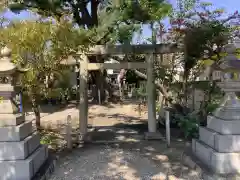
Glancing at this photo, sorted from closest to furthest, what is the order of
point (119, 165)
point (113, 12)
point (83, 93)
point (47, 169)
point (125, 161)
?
1. point (47, 169)
2. point (119, 165)
3. point (125, 161)
4. point (113, 12)
5. point (83, 93)

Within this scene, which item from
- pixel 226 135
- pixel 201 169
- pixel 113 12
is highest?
pixel 113 12

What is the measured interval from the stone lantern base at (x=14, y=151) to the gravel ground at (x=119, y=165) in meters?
0.63

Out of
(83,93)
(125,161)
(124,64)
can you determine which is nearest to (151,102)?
(124,64)

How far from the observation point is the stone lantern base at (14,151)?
3564 millimetres

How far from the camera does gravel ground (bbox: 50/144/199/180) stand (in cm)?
418

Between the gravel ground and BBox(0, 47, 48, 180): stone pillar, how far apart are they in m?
0.63

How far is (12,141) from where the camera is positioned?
12.0 feet

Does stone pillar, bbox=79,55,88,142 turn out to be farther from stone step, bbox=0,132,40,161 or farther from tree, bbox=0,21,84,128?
stone step, bbox=0,132,40,161

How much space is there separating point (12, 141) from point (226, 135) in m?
2.93

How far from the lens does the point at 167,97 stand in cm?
913

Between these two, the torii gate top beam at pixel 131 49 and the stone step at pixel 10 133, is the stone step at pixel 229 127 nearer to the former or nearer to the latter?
the stone step at pixel 10 133

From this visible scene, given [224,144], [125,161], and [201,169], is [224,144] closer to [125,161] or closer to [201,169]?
[201,169]

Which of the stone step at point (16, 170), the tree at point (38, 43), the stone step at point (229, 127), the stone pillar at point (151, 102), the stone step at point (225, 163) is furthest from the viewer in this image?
the stone pillar at point (151, 102)

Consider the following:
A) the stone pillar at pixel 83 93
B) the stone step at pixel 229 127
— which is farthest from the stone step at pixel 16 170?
the stone pillar at pixel 83 93
